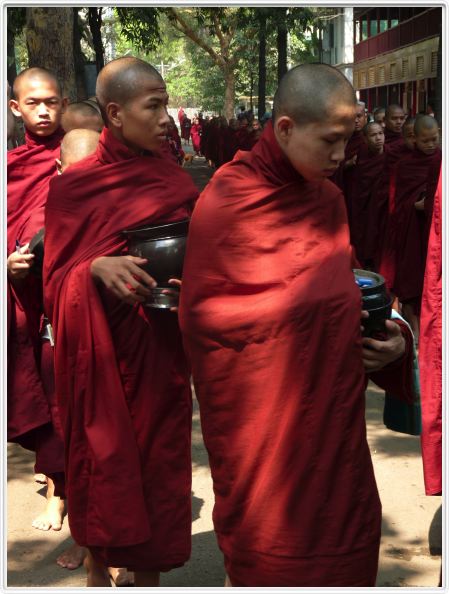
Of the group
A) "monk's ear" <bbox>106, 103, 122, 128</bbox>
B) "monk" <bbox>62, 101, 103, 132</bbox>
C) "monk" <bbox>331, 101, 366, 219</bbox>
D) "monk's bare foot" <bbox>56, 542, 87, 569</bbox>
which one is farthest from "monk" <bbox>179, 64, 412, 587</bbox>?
"monk" <bbox>331, 101, 366, 219</bbox>

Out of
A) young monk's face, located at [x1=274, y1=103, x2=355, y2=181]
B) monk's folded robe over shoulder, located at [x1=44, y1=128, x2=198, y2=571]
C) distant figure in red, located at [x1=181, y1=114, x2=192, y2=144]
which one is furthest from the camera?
distant figure in red, located at [x1=181, y1=114, x2=192, y2=144]

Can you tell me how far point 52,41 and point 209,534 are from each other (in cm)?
600

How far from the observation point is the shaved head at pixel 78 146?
3592mm

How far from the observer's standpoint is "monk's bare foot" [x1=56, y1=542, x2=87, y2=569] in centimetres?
401

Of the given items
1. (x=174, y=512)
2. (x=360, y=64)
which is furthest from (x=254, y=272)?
(x=360, y=64)

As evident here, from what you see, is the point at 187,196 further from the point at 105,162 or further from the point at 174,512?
the point at 174,512

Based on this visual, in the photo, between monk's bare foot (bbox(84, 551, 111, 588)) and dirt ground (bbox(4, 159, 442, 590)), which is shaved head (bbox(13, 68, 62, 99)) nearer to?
dirt ground (bbox(4, 159, 442, 590))

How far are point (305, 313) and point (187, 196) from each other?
0.88 m

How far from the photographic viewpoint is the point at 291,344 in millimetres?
2570

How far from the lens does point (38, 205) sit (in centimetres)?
419

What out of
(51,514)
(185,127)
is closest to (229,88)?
(185,127)

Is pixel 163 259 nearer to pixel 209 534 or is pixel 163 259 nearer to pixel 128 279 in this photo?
pixel 128 279

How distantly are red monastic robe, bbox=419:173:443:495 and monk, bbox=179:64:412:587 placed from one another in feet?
2.85

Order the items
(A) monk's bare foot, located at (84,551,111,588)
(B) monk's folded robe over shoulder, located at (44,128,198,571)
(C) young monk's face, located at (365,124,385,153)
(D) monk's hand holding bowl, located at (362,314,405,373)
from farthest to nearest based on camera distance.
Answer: (C) young monk's face, located at (365,124,385,153), (A) monk's bare foot, located at (84,551,111,588), (B) monk's folded robe over shoulder, located at (44,128,198,571), (D) monk's hand holding bowl, located at (362,314,405,373)
